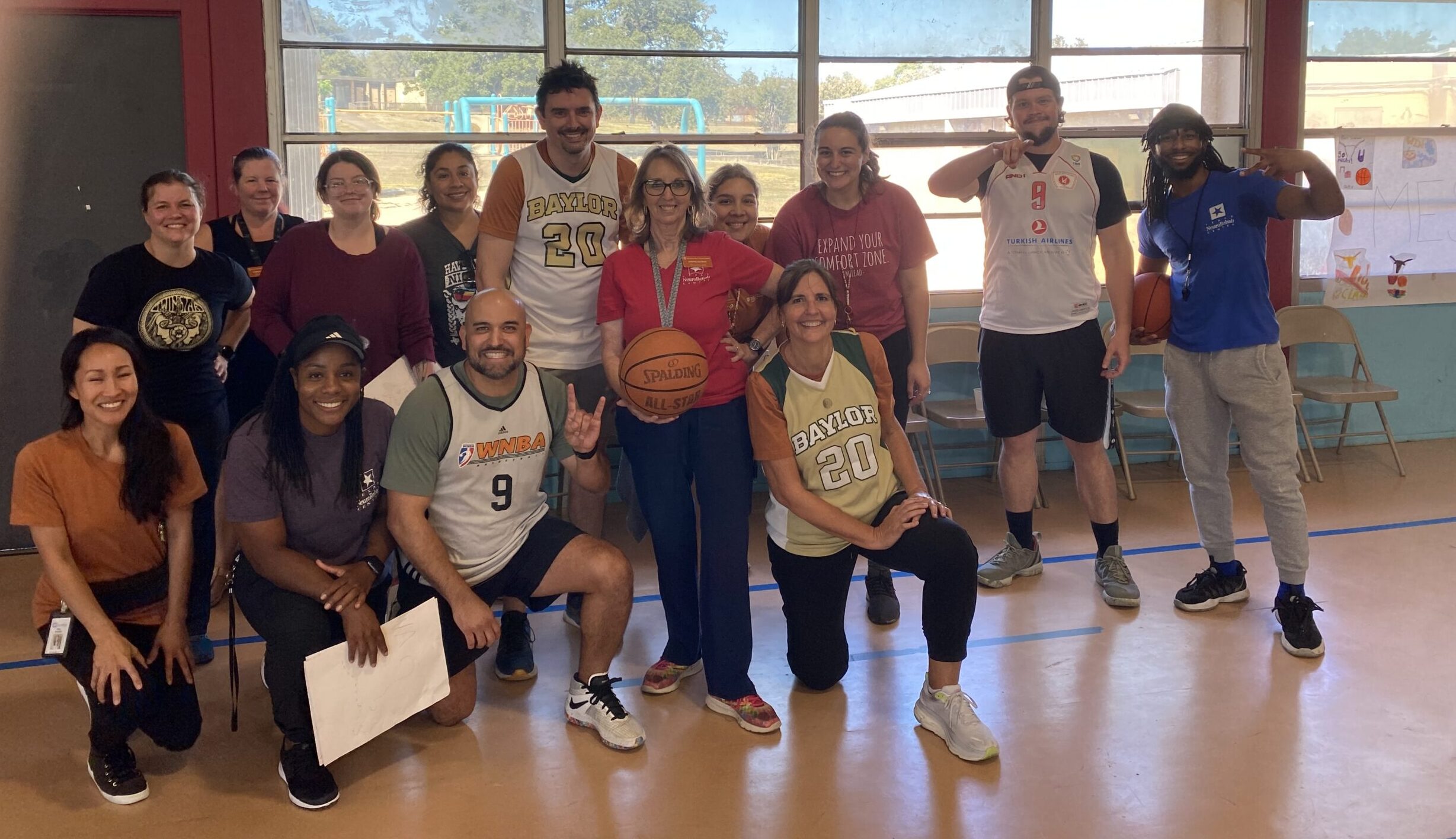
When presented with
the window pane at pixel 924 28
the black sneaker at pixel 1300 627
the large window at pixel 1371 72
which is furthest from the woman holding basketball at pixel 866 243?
the large window at pixel 1371 72

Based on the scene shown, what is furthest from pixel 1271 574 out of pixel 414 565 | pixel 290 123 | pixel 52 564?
pixel 290 123

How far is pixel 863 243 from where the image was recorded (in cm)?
357

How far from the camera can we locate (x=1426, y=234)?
6.36 m

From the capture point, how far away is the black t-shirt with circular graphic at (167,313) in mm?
3312

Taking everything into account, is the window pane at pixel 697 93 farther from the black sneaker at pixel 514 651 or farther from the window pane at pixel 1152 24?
the black sneaker at pixel 514 651

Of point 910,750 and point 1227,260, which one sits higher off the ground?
point 1227,260

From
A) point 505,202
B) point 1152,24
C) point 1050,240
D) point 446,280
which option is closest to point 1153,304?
point 1050,240

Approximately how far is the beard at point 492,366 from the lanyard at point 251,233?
4.51 ft

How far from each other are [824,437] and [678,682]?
87cm

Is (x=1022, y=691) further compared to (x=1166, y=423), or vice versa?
(x=1166, y=423)

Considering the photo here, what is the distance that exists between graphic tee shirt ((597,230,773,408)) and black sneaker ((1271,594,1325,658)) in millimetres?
1867

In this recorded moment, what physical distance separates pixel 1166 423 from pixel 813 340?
3858 mm

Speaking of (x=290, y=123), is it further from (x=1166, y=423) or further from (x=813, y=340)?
(x=1166, y=423)

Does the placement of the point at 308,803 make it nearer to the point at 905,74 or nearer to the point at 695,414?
the point at 695,414
